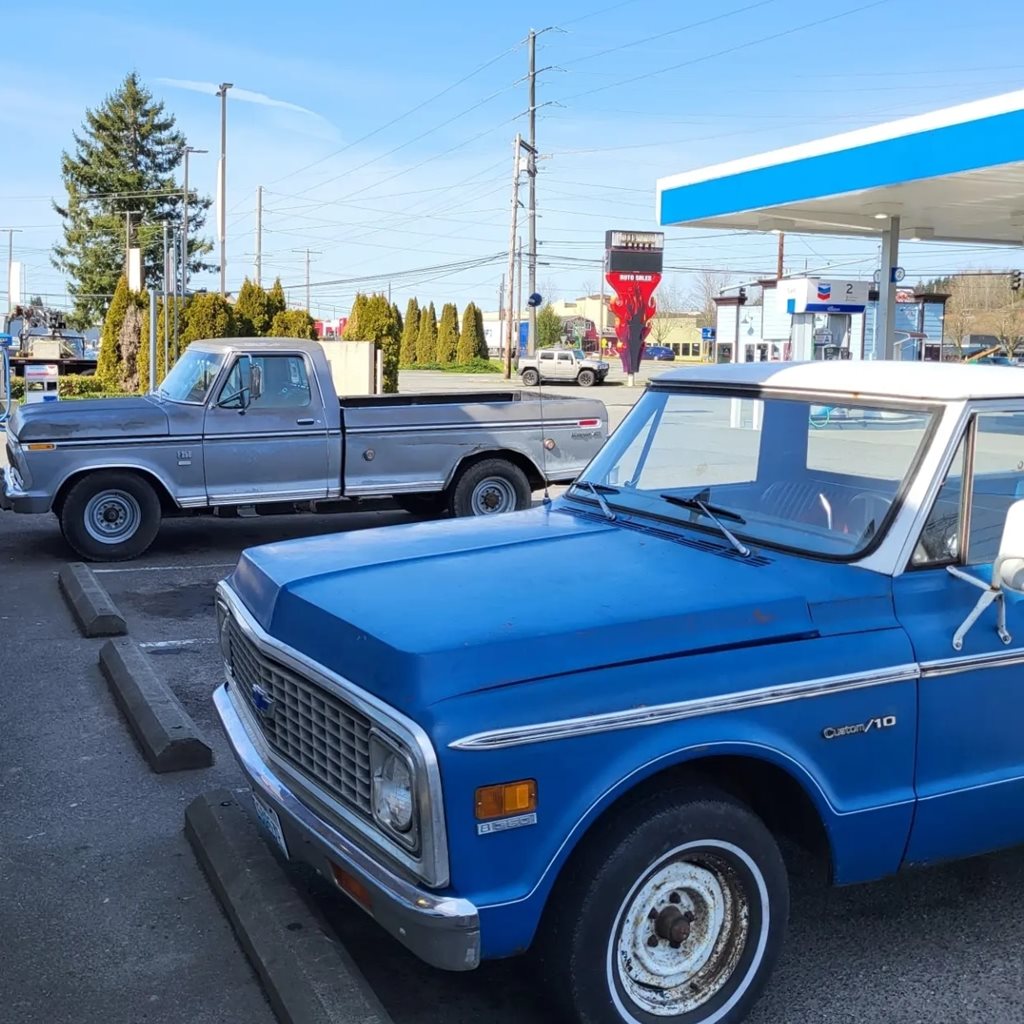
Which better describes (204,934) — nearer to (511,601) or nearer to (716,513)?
(511,601)

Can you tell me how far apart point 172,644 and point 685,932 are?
532 cm

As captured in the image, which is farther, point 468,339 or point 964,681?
point 468,339

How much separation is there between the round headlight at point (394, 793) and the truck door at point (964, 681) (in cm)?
152

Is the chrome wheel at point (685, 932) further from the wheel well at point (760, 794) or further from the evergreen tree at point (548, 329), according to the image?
the evergreen tree at point (548, 329)

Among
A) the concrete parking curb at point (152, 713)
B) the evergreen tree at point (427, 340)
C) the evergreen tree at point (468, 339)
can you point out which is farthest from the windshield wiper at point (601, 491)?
the evergreen tree at point (427, 340)

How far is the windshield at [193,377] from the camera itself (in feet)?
35.0

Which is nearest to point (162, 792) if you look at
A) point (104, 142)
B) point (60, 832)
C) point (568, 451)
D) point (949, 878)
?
point (60, 832)

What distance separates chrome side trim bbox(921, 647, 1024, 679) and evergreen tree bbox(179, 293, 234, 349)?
26040mm

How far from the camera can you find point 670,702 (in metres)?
3.03

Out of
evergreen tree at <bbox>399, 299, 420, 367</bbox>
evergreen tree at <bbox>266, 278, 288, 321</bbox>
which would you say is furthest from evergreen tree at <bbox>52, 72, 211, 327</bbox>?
evergreen tree at <bbox>266, 278, 288, 321</bbox>

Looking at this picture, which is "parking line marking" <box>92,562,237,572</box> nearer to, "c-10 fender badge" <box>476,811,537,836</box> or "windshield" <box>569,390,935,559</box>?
"windshield" <box>569,390,935,559</box>

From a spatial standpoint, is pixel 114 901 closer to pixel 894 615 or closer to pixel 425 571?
pixel 425 571

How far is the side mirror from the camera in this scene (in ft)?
10.7

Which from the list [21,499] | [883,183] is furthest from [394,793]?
[883,183]
